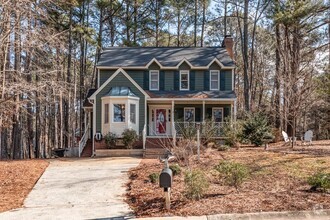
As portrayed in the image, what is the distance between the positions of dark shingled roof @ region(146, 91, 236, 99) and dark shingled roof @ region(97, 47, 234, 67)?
2026 millimetres

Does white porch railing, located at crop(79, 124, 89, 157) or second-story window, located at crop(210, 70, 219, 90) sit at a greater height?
second-story window, located at crop(210, 70, 219, 90)

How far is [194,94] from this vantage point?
2264 centimetres

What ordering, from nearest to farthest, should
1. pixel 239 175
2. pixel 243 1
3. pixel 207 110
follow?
pixel 239 175
pixel 207 110
pixel 243 1

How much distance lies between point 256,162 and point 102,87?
39.5 feet

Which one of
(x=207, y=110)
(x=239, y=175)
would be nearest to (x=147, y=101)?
(x=207, y=110)

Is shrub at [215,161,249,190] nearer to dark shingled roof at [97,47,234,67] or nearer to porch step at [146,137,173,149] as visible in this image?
porch step at [146,137,173,149]

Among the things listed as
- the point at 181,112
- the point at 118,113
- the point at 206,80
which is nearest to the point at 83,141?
the point at 118,113

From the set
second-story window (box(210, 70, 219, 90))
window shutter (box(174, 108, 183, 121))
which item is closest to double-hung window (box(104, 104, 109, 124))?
window shutter (box(174, 108, 183, 121))

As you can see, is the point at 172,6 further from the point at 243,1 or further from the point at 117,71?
the point at 117,71

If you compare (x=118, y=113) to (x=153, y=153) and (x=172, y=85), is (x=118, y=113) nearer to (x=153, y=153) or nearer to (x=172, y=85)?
(x=153, y=153)

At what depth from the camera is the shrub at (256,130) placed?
60.6ft

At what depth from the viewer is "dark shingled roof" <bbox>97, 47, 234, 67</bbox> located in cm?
2369

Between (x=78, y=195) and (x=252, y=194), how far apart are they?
4.74 m

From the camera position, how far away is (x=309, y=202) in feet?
22.5
